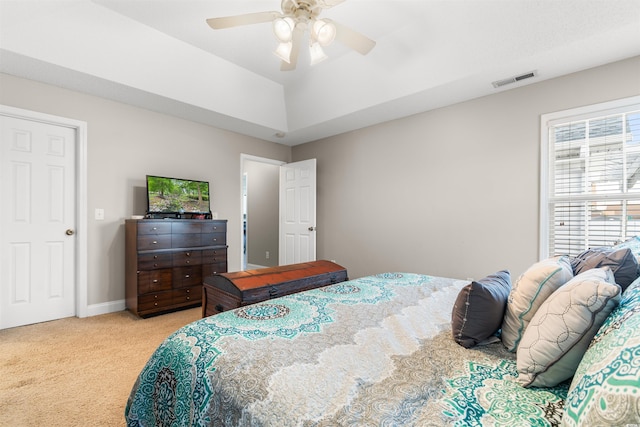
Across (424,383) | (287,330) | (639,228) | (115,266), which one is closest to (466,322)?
(424,383)

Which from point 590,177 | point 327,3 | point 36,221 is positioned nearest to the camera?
point 327,3

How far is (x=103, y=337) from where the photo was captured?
8.98ft

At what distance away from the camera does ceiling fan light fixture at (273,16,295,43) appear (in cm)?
211

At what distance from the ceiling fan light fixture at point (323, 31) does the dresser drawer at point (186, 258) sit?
9.06 ft

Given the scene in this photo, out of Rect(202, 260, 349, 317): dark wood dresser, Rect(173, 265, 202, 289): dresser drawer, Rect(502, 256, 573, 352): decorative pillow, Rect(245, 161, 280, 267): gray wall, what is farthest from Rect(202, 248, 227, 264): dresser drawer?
Rect(502, 256, 573, 352): decorative pillow

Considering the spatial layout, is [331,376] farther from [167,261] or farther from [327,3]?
[167,261]

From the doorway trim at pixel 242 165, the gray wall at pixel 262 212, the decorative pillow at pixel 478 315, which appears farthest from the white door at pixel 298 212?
the decorative pillow at pixel 478 315

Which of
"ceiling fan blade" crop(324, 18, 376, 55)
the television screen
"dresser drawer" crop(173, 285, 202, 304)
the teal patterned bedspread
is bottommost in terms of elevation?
"dresser drawer" crop(173, 285, 202, 304)

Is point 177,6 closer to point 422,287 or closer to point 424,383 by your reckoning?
point 422,287

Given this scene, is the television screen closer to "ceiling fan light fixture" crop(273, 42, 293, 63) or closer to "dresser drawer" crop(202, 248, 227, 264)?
"dresser drawer" crop(202, 248, 227, 264)

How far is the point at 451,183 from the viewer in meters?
3.57

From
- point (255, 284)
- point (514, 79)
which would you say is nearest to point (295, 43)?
point (255, 284)

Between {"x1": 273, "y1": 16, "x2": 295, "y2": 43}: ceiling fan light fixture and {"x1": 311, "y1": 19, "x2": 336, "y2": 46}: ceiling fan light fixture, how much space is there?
6.6 inches

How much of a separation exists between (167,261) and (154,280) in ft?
0.79
